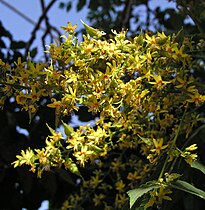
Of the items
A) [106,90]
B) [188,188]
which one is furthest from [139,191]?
[106,90]

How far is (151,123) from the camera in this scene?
1.08 metres

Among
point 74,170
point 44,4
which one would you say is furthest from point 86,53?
point 44,4

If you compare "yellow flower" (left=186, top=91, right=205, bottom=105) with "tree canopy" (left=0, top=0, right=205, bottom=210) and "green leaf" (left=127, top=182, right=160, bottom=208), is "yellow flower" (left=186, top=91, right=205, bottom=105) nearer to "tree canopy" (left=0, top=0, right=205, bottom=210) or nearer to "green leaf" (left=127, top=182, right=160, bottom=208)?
"tree canopy" (left=0, top=0, right=205, bottom=210)

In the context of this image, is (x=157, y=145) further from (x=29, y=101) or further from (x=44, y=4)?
(x=44, y=4)

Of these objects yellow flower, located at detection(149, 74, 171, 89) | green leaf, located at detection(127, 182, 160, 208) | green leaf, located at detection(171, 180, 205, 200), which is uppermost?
yellow flower, located at detection(149, 74, 171, 89)

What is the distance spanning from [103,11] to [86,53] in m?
1.87

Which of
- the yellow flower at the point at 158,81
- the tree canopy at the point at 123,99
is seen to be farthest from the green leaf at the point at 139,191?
the yellow flower at the point at 158,81

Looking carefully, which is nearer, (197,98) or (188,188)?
(188,188)

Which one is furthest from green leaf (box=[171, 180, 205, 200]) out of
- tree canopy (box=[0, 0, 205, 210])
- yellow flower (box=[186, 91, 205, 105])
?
yellow flower (box=[186, 91, 205, 105])

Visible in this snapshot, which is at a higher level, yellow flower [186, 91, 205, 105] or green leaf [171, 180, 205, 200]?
yellow flower [186, 91, 205, 105]

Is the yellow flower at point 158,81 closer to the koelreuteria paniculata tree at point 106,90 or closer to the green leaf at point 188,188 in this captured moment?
A: the koelreuteria paniculata tree at point 106,90

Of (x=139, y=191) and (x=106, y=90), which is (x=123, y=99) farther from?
(x=139, y=191)

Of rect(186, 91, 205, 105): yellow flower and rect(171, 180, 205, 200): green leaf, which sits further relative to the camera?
rect(186, 91, 205, 105): yellow flower

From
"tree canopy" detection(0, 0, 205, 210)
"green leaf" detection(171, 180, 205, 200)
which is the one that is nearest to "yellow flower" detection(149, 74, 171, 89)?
"tree canopy" detection(0, 0, 205, 210)
